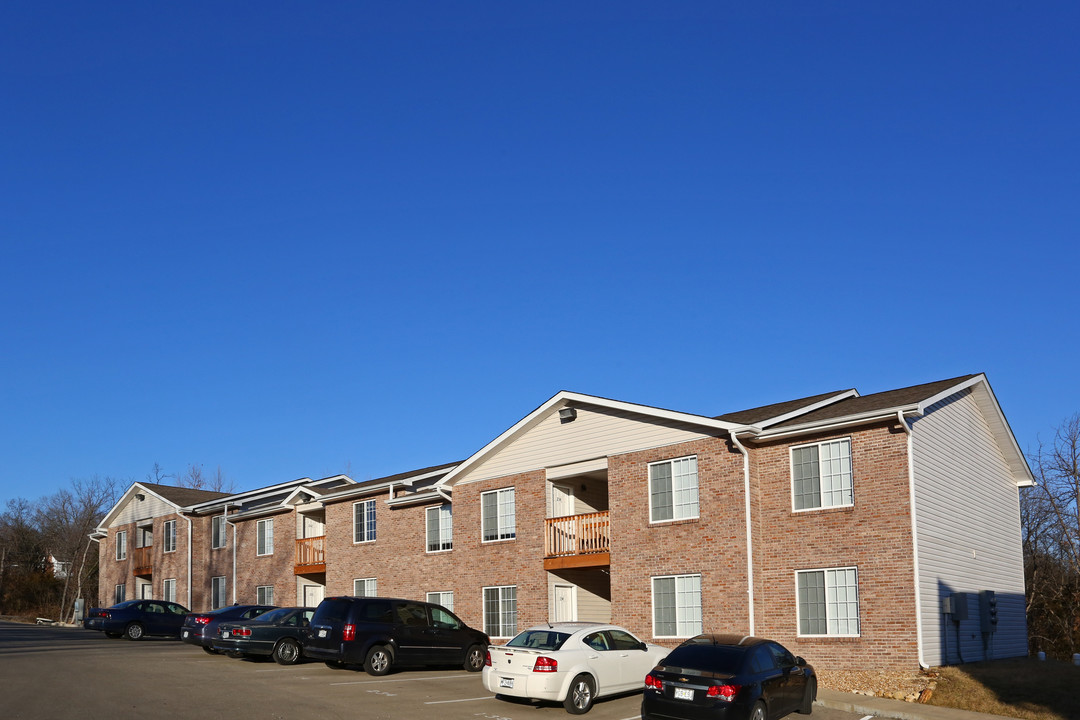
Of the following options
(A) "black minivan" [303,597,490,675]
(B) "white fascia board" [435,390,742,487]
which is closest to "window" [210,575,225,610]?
(B) "white fascia board" [435,390,742,487]

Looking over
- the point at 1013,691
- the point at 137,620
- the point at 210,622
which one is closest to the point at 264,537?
the point at 137,620

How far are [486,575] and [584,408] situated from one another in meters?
6.12

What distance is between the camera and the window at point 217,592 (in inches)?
1740

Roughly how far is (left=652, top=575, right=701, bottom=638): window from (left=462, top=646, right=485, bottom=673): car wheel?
428 centimetres

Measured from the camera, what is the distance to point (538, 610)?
2742 centimetres

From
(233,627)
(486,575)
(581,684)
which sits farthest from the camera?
(486,575)

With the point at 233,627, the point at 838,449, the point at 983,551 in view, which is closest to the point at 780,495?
the point at 838,449

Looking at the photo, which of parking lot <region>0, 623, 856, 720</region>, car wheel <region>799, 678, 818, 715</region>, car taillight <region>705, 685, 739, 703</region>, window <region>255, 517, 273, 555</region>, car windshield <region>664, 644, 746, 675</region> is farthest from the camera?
window <region>255, 517, 273, 555</region>

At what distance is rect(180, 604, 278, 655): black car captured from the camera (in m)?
25.5

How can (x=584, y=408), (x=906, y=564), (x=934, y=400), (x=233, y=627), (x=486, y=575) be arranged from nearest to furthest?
(x=906, y=564), (x=934, y=400), (x=233, y=627), (x=584, y=408), (x=486, y=575)

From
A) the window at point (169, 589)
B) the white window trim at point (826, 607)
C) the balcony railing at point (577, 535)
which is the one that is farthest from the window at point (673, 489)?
the window at point (169, 589)

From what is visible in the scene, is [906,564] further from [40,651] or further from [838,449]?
[40,651]

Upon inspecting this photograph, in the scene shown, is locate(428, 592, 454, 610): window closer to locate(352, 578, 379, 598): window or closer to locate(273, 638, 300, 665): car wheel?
locate(352, 578, 379, 598): window

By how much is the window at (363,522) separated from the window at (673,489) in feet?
44.4
